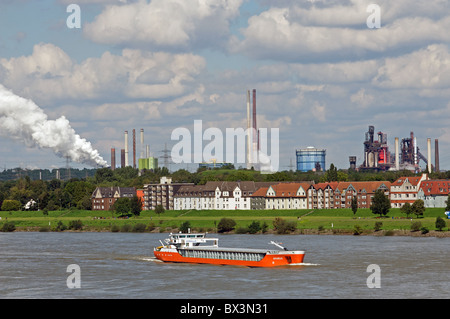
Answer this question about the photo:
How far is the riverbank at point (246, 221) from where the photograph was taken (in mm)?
131250

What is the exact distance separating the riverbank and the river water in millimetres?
14425

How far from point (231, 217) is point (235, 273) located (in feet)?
296

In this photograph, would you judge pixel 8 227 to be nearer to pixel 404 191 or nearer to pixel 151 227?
pixel 151 227

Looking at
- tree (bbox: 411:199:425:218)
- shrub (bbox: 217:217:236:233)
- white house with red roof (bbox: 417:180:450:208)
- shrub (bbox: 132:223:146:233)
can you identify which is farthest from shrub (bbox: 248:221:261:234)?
white house with red roof (bbox: 417:180:450:208)

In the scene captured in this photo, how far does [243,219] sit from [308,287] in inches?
3696

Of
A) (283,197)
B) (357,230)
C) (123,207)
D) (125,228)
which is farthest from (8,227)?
(357,230)

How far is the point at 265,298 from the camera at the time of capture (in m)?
64.2

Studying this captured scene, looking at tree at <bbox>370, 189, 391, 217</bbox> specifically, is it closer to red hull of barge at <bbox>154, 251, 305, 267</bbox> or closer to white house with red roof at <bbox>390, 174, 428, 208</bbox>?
white house with red roof at <bbox>390, 174, 428, 208</bbox>

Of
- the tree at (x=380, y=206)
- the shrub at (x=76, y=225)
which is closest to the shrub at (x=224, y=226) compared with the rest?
the tree at (x=380, y=206)

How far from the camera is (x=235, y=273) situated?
80.5 m

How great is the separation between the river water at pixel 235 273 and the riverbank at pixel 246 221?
14425 mm

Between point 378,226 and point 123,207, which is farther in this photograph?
point 123,207

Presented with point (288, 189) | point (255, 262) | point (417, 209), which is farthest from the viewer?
point (288, 189)
